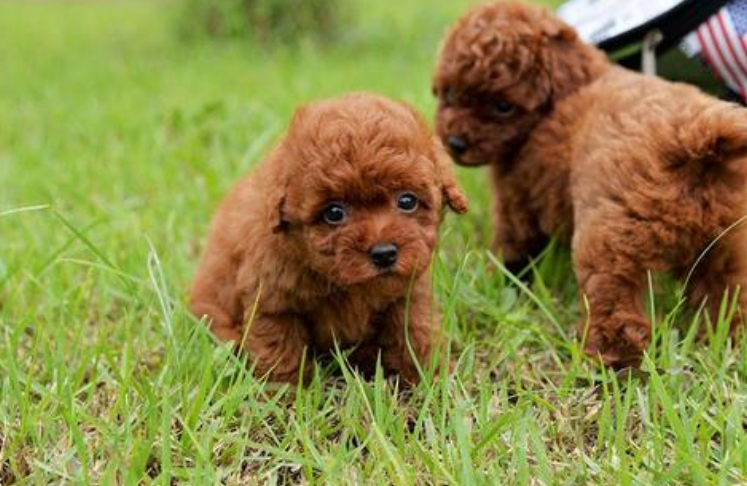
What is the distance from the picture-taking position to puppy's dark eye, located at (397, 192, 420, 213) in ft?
8.36

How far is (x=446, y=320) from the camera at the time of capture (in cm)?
287

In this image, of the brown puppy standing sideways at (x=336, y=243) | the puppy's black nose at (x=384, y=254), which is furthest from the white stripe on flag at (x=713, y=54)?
the puppy's black nose at (x=384, y=254)

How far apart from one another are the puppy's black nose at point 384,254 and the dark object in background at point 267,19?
20.9ft

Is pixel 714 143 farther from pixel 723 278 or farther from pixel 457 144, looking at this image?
pixel 457 144

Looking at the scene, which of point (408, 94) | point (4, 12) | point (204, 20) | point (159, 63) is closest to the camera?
point (408, 94)

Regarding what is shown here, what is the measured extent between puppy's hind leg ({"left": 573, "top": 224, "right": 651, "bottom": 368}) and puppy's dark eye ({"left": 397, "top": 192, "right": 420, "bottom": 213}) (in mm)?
713

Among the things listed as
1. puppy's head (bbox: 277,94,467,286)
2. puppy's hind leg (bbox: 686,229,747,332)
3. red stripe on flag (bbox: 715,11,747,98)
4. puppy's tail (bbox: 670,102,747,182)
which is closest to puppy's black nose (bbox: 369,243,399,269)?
puppy's head (bbox: 277,94,467,286)

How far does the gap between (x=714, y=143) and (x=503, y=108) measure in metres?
1.14

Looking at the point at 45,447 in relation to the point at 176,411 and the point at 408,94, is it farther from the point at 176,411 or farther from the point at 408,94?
the point at 408,94

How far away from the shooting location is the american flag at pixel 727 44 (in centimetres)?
357

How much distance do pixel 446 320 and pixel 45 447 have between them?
119 cm

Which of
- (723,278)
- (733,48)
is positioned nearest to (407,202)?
(723,278)

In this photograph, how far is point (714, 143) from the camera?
2.77 m

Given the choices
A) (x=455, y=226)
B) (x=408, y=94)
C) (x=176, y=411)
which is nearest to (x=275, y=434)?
(x=176, y=411)
